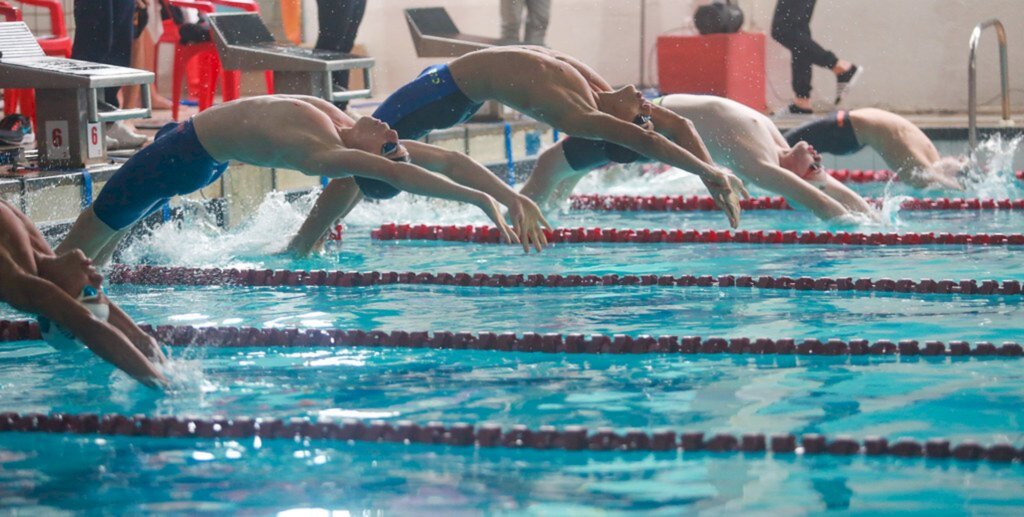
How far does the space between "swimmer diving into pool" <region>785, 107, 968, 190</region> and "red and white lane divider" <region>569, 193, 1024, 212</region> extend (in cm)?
14

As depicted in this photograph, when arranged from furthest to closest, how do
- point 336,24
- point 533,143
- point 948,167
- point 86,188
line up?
point 533,143, point 336,24, point 948,167, point 86,188

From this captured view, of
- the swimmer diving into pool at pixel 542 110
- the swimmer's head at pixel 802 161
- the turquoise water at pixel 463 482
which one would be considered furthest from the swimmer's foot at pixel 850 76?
the turquoise water at pixel 463 482

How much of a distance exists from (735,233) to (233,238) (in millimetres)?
2222

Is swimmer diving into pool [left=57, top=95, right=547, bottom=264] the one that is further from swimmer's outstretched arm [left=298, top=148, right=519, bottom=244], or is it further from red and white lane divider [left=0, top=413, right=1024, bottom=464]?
red and white lane divider [left=0, top=413, right=1024, bottom=464]

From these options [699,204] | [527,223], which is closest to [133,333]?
[527,223]

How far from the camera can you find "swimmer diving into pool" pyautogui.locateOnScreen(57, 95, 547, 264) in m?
4.36

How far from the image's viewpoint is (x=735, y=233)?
633 centimetres

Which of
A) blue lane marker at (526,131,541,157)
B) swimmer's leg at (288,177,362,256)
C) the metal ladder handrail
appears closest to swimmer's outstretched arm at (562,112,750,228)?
swimmer's leg at (288,177,362,256)

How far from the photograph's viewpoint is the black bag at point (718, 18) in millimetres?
10828

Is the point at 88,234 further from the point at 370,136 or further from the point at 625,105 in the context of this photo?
the point at 625,105

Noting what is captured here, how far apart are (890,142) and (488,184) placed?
3501mm

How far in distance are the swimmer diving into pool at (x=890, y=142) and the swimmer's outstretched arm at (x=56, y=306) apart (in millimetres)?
5092

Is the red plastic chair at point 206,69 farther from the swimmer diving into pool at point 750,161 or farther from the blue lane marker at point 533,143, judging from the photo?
the swimmer diving into pool at point 750,161

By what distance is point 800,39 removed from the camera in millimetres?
10344
